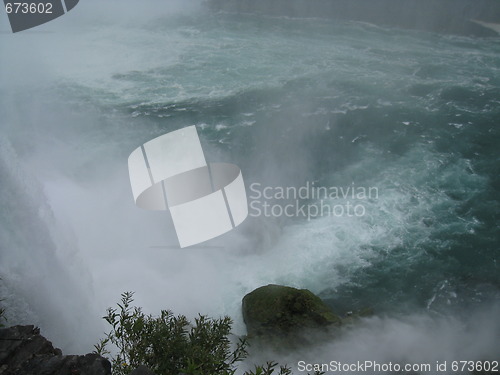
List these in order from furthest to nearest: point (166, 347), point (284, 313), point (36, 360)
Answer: point (284, 313) < point (166, 347) < point (36, 360)


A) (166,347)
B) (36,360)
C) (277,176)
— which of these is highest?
(36,360)

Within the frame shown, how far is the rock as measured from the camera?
1065cm

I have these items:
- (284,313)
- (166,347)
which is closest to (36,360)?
(166,347)

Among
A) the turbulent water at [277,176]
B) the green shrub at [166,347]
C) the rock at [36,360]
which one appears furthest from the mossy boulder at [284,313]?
the rock at [36,360]

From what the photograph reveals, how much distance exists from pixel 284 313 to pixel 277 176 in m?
13.0

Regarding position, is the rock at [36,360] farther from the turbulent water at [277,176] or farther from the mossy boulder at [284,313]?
the mossy boulder at [284,313]

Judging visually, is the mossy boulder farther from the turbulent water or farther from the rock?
the rock

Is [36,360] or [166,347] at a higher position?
[36,360]

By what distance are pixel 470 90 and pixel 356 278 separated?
2890 cm

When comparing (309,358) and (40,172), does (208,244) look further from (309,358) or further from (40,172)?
(40,172)

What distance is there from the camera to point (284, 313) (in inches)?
758

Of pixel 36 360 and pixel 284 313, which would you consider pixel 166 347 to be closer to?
pixel 36 360

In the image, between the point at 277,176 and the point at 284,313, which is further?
the point at 277,176

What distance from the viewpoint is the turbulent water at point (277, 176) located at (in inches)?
798
